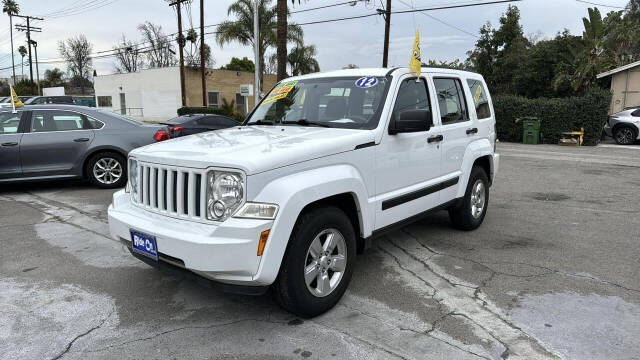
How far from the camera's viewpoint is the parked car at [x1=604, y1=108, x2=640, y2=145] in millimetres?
17234

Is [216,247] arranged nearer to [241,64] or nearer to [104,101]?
[104,101]

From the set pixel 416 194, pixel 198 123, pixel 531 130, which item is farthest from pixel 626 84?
pixel 416 194

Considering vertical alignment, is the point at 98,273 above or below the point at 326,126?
below

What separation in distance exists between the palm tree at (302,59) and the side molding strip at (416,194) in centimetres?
3154

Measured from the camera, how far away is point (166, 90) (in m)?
35.8

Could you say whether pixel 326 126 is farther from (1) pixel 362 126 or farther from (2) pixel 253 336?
(2) pixel 253 336

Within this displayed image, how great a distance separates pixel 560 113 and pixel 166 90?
28418mm

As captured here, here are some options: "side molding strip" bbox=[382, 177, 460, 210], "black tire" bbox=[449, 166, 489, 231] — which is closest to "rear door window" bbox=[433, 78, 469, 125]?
"side molding strip" bbox=[382, 177, 460, 210]

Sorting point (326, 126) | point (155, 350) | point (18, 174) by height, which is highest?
point (326, 126)

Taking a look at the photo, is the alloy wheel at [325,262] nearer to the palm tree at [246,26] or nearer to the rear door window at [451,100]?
the rear door window at [451,100]

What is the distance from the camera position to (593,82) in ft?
65.3

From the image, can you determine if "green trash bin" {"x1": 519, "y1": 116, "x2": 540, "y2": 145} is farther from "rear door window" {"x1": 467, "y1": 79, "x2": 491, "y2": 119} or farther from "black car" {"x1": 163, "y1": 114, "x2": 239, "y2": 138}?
"rear door window" {"x1": 467, "y1": 79, "x2": 491, "y2": 119}

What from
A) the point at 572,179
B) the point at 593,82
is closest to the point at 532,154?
the point at 572,179

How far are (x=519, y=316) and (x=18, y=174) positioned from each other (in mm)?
7943
